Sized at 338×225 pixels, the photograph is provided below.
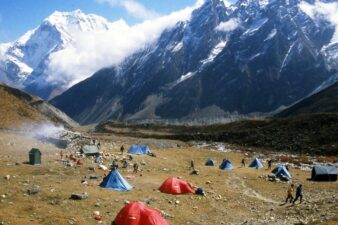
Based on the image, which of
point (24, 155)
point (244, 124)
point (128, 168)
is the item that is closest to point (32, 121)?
point (24, 155)

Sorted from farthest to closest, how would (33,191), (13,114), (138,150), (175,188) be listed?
1. (13,114)
2. (138,150)
3. (175,188)
4. (33,191)

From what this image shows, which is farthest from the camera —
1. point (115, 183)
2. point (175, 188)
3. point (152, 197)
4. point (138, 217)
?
point (175, 188)

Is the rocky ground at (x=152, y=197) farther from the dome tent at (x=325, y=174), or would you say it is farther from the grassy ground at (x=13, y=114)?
the grassy ground at (x=13, y=114)

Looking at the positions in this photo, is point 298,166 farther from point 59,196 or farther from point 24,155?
point 59,196

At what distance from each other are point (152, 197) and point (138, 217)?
9.81 meters

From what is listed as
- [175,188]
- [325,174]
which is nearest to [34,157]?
[175,188]

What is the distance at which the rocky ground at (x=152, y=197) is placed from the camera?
3353 centimetres

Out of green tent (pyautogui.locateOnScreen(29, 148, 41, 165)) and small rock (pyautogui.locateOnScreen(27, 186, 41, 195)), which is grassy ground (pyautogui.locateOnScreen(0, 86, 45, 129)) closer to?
green tent (pyautogui.locateOnScreen(29, 148, 41, 165))

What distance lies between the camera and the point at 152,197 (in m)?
40.5

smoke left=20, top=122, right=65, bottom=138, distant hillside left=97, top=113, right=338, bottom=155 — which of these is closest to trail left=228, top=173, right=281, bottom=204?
distant hillside left=97, top=113, right=338, bottom=155

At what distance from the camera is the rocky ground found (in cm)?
3353

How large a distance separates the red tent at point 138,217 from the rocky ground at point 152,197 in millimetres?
1963

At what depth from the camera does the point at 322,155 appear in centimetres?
8750

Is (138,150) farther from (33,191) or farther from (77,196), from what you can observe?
(77,196)
